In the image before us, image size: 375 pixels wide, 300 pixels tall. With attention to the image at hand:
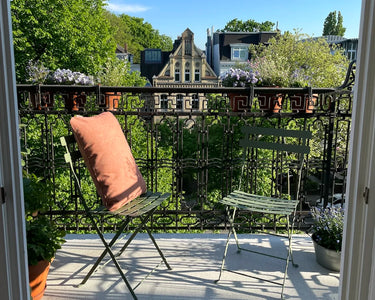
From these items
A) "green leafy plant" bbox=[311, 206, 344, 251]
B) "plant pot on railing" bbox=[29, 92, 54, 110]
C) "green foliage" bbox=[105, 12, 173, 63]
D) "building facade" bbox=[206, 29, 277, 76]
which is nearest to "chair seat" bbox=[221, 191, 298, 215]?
"green leafy plant" bbox=[311, 206, 344, 251]

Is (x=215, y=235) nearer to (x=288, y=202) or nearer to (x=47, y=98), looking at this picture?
(x=288, y=202)

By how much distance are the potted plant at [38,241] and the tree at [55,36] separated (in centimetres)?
1589

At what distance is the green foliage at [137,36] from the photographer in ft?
126

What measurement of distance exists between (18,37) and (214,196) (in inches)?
466

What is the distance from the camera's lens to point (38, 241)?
87.0 inches

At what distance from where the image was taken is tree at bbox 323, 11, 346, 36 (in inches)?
1877

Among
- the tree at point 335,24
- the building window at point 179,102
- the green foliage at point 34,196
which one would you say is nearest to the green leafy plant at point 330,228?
the building window at point 179,102

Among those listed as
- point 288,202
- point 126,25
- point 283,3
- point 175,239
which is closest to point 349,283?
point 288,202

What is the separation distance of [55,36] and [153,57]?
19546 millimetres

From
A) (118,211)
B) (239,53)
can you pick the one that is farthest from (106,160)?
(239,53)

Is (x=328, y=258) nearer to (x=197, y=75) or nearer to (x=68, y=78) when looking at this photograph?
(x=68, y=78)

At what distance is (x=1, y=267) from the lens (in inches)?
50.0

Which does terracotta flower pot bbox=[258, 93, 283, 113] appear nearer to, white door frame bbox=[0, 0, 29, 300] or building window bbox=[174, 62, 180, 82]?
white door frame bbox=[0, 0, 29, 300]

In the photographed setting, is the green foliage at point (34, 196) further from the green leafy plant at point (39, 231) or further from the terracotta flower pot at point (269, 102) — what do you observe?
the terracotta flower pot at point (269, 102)
